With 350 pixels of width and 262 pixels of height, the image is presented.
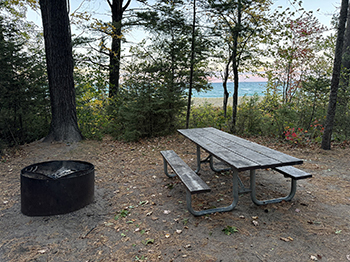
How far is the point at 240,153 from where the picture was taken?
3.29 metres

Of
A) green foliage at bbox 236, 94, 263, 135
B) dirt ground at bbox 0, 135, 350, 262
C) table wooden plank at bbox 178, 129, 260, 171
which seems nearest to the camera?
dirt ground at bbox 0, 135, 350, 262

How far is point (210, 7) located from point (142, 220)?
20.4 ft

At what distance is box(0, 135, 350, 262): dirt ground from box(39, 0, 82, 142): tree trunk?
218 cm

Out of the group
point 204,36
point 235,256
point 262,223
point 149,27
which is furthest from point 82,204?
point 149,27

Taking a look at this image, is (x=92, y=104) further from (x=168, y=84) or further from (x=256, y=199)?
(x=256, y=199)

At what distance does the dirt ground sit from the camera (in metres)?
2.49

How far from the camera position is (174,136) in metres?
7.64

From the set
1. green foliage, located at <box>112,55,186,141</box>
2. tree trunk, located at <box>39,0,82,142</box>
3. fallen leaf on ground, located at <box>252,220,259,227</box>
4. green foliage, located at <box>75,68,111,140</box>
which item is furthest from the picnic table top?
green foliage, located at <box>75,68,111,140</box>

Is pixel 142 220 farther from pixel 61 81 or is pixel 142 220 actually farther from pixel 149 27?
pixel 149 27

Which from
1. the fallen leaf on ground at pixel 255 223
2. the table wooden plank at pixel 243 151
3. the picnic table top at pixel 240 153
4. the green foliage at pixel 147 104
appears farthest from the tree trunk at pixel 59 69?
the fallen leaf on ground at pixel 255 223

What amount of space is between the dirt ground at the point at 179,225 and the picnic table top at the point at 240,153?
71 centimetres

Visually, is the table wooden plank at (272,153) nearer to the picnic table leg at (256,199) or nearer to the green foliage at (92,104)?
the picnic table leg at (256,199)

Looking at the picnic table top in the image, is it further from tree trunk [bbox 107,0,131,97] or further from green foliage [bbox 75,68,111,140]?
tree trunk [bbox 107,0,131,97]

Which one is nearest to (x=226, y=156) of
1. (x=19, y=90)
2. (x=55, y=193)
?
(x=55, y=193)
